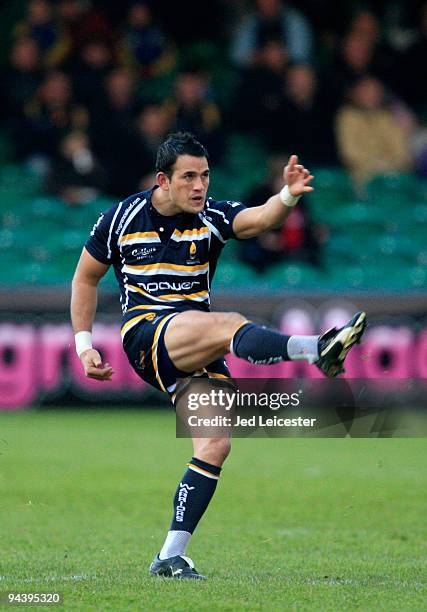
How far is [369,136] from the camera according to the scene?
17.3 meters

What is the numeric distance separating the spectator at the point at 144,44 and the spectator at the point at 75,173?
5.50 ft

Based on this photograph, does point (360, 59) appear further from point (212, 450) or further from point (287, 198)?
point (212, 450)

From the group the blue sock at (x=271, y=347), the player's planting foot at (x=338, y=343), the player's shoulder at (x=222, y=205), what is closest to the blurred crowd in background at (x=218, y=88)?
the player's shoulder at (x=222, y=205)

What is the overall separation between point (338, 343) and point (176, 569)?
1537 millimetres

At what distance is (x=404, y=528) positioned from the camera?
8.02m

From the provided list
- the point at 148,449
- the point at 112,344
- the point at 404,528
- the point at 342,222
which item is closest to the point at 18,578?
the point at 404,528

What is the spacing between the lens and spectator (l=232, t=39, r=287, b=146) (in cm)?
1672

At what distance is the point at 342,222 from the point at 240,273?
1.95 meters

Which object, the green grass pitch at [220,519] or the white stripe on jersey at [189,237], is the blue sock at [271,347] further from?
the green grass pitch at [220,519]

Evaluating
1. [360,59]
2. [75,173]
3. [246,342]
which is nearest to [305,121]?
[360,59]

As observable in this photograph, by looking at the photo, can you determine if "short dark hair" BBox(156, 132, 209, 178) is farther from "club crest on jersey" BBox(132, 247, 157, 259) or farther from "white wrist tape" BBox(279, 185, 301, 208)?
"white wrist tape" BBox(279, 185, 301, 208)

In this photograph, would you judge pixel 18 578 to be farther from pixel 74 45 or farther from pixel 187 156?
pixel 74 45

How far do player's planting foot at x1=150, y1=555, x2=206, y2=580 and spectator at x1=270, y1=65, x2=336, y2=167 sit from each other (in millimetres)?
11287

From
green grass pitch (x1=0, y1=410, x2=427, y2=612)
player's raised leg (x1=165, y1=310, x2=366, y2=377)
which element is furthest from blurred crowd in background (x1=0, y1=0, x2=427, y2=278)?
player's raised leg (x1=165, y1=310, x2=366, y2=377)
